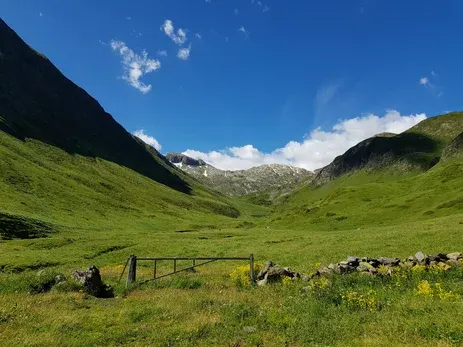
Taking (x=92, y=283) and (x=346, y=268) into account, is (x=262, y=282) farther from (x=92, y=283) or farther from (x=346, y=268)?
(x=92, y=283)

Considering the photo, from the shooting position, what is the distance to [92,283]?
80.5 feet

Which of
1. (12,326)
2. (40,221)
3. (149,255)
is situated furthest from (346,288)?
(40,221)

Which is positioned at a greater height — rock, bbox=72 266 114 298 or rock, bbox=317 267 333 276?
rock, bbox=317 267 333 276

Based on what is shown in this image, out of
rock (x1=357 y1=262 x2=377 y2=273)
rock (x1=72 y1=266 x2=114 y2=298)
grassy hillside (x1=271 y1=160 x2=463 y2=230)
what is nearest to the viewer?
rock (x1=357 y1=262 x2=377 y2=273)

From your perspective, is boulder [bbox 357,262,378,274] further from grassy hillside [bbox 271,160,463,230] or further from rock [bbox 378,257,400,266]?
grassy hillside [bbox 271,160,463,230]

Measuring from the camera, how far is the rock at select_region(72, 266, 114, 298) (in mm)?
24156

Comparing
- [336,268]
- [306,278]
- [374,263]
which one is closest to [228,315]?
[306,278]

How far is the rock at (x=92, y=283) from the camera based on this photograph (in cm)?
2416

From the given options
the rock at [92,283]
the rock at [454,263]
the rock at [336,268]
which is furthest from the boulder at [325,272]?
the rock at [92,283]

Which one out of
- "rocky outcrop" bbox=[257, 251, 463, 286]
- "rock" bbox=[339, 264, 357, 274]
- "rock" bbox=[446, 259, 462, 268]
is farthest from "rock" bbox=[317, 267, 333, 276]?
"rock" bbox=[446, 259, 462, 268]

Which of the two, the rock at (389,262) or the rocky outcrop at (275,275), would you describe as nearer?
the rocky outcrop at (275,275)

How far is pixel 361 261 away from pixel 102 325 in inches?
651

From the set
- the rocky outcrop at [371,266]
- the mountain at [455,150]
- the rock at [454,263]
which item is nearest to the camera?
the rock at [454,263]

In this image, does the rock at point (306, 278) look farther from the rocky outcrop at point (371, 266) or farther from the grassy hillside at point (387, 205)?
the grassy hillside at point (387, 205)
